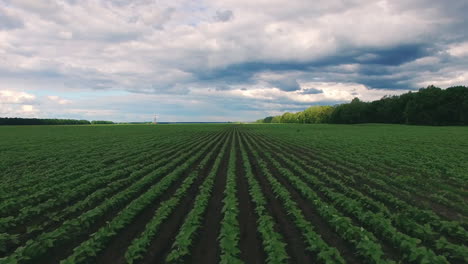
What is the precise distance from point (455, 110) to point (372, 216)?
101 m

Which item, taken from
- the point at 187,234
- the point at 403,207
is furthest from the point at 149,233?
the point at 403,207

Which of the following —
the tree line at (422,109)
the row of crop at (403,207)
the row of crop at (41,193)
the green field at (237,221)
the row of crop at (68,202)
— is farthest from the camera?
the tree line at (422,109)

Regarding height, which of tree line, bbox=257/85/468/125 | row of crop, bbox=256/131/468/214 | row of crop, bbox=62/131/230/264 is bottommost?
row of crop, bbox=256/131/468/214

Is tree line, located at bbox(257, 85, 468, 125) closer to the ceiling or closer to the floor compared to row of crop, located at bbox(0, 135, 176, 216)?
closer to the ceiling

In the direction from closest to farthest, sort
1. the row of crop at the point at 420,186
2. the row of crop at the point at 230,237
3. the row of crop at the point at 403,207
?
the row of crop at the point at 230,237, the row of crop at the point at 403,207, the row of crop at the point at 420,186

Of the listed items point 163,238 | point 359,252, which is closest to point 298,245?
point 359,252

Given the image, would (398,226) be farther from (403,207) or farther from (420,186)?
(420,186)

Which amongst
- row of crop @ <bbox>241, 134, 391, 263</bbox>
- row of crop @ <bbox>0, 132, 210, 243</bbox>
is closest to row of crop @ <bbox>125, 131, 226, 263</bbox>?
row of crop @ <bbox>0, 132, 210, 243</bbox>

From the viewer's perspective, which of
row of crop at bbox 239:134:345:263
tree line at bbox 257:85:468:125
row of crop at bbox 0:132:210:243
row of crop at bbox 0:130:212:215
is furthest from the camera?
tree line at bbox 257:85:468:125

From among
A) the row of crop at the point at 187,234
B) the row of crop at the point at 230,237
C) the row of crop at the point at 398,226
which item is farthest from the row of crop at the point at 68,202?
the row of crop at the point at 398,226

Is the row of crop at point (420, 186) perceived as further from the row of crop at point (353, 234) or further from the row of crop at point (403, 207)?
the row of crop at point (353, 234)

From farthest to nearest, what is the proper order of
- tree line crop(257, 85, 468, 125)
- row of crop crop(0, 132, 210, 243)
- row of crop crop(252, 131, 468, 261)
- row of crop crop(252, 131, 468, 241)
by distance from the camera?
tree line crop(257, 85, 468, 125), row of crop crop(0, 132, 210, 243), row of crop crop(252, 131, 468, 241), row of crop crop(252, 131, 468, 261)

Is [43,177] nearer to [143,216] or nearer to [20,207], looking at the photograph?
[20,207]

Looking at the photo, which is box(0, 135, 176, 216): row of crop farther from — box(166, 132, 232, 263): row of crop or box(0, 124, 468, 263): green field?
box(166, 132, 232, 263): row of crop
